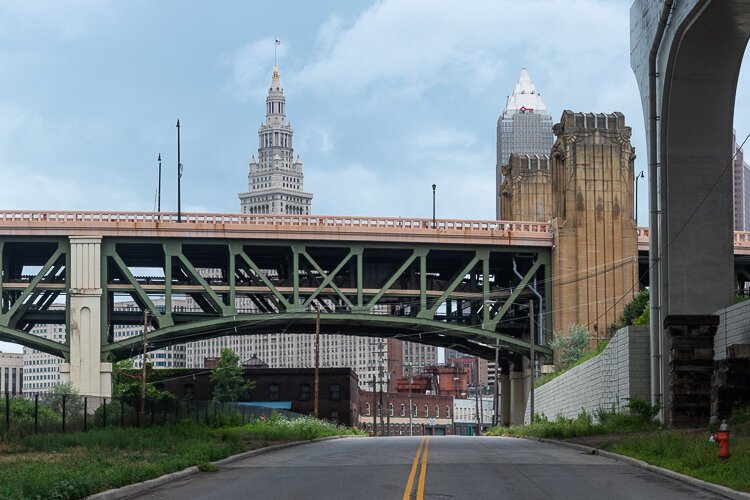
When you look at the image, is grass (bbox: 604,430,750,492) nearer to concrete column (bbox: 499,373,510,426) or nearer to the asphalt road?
the asphalt road

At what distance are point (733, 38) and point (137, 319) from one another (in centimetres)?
5288

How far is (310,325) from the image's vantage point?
8275 centimetres

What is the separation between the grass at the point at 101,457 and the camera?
19.4 metres

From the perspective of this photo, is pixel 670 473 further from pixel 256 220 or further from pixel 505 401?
pixel 505 401

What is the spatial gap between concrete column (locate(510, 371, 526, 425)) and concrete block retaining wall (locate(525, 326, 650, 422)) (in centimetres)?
3235

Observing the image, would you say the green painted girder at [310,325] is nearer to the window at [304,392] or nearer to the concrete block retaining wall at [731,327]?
the concrete block retaining wall at [731,327]

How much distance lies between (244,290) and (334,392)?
5328 centimetres

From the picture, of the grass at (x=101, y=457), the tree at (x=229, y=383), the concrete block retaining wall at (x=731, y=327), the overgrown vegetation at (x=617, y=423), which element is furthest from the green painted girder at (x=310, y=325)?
the concrete block retaining wall at (x=731, y=327)

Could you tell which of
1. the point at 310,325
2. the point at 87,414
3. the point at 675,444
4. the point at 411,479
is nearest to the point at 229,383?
the point at 310,325

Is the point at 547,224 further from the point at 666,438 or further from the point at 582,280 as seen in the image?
the point at 666,438

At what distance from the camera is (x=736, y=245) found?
262 ft

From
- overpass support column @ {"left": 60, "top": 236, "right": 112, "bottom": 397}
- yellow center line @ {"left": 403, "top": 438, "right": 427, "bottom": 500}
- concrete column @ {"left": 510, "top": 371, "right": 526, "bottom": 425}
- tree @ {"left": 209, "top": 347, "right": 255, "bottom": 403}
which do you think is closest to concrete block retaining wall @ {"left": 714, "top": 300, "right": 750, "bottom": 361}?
yellow center line @ {"left": 403, "top": 438, "right": 427, "bottom": 500}

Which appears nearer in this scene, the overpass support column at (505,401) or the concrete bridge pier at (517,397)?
the concrete bridge pier at (517,397)

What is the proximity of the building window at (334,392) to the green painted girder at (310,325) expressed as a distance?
151 feet
